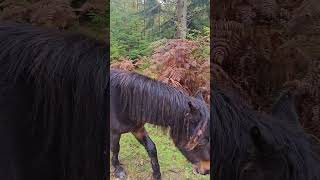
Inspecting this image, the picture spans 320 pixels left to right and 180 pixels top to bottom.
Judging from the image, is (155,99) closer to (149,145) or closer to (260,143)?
(149,145)

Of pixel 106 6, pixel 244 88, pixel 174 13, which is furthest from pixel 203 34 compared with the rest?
pixel 106 6

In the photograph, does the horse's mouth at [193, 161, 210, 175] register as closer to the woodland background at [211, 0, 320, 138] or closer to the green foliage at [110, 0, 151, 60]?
the woodland background at [211, 0, 320, 138]

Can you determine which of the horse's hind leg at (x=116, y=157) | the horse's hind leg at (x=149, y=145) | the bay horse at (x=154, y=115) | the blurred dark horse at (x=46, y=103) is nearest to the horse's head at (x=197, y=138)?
the bay horse at (x=154, y=115)

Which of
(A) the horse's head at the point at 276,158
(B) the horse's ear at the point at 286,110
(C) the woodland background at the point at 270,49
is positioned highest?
(C) the woodland background at the point at 270,49

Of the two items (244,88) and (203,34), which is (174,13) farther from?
(244,88)

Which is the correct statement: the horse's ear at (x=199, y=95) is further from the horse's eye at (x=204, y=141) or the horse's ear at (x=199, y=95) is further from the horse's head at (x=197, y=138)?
the horse's eye at (x=204, y=141)

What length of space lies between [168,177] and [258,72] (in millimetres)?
587

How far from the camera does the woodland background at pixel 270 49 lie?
1.86 m

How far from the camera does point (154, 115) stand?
6.04 feet

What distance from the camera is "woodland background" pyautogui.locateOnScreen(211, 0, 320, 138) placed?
186 cm

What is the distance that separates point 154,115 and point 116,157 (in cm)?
24

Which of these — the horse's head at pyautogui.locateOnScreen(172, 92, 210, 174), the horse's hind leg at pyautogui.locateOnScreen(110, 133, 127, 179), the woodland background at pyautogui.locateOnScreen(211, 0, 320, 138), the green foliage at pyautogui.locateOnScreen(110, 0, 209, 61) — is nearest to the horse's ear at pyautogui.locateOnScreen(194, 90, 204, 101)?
the horse's head at pyautogui.locateOnScreen(172, 92, 210, 174)

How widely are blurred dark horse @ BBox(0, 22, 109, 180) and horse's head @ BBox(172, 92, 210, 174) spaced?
40 cm

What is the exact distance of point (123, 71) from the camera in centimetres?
183
